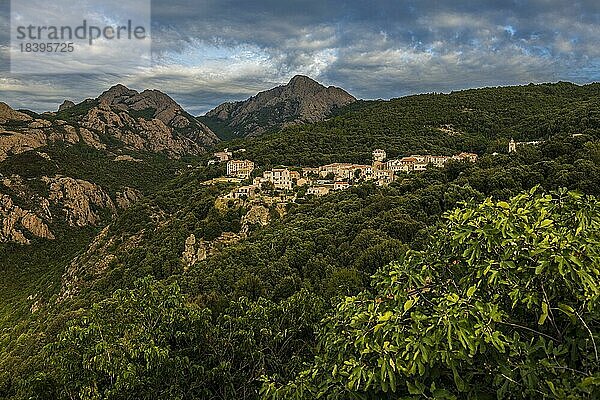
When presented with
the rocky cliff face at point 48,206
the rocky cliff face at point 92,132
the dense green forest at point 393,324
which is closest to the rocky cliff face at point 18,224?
the rocky cliff face at point 48,206

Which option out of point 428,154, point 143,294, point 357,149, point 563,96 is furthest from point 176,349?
point 563,96

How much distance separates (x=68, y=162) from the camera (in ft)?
320

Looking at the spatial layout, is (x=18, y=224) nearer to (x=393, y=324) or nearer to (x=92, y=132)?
(x=92, y=132)

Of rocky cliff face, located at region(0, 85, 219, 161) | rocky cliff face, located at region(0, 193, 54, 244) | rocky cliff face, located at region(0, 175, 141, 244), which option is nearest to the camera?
rocky cliff face, located at region(0, 193, 54, 244)

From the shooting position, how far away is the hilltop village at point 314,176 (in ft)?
158

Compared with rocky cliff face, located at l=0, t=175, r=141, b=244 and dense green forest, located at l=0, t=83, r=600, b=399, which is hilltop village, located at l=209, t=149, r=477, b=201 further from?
rocky cliff face, located at l=0, t=175, r=141, b=244

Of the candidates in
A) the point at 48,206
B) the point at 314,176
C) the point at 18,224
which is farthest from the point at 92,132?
the point at 314,176

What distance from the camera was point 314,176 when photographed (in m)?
56.7

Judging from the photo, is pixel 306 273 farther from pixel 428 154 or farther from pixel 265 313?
pixel 428 154

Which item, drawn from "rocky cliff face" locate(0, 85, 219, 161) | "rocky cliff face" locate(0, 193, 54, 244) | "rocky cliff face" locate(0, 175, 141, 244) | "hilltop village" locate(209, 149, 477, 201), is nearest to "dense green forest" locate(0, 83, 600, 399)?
"hilltop village" locate(209, 149, 477, 201)

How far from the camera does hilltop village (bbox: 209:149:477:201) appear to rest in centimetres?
4825

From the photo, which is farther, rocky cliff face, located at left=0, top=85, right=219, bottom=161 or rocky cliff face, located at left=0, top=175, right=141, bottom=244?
rocky cliff face, located at left=0, top=85, right=219, bottom=161

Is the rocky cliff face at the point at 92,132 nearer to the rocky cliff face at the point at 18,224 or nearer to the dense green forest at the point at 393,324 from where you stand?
the rocky cliff face at the point at 18,224

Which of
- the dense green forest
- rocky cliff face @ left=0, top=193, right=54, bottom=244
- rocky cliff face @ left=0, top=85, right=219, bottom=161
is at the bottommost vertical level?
rocky cliff face @ left=0, top=193, right=54, bottom=244
